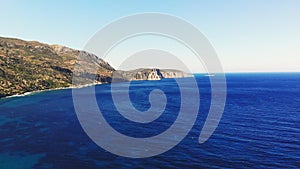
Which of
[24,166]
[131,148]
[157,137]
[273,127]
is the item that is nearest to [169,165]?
[131,148]

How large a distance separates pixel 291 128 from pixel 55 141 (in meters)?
79.6

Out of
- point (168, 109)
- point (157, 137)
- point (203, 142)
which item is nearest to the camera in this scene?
point (203, 142)

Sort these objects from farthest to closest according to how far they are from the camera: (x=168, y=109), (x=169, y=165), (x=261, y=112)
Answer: (x=168, y=109)
(x=261, y=112)
(x=169, y=165)

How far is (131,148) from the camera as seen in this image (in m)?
65.7

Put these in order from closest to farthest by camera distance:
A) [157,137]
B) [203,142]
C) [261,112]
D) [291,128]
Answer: [203,142]
[157,137]
[291,128]
[261,112]

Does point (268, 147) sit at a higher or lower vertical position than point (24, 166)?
higher

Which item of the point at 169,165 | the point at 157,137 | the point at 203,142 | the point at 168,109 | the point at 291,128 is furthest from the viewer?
the point at 168,109

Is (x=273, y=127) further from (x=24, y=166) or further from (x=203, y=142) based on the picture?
(x=24, y=166)

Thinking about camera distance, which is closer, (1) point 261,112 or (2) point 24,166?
(2) point 24,166

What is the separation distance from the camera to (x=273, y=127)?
84.3 metres

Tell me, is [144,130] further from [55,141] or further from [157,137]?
[55,141]

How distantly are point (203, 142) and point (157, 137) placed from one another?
14.7 m

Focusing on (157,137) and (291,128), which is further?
Answer: (291,128)

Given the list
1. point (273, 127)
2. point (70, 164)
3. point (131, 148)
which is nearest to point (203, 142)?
point (131, 148)
